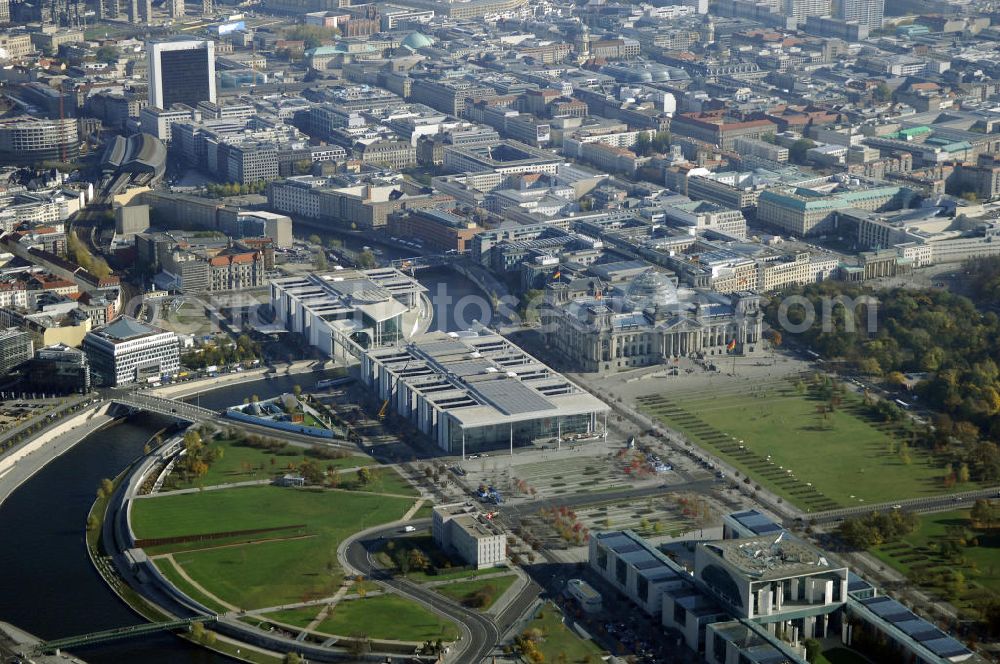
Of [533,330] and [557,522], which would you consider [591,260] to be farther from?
[557,522]

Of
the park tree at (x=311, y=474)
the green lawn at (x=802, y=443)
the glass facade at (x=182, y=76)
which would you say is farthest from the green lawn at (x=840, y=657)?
the glass facade at (x=182, y=76)

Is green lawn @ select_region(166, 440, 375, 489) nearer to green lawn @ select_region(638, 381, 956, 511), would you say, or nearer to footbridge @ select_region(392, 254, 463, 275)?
green lawn @ select_region(638, 381, 956, 511)

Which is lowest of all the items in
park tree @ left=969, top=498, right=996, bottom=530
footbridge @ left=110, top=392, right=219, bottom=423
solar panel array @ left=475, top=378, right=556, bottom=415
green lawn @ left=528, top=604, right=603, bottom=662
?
green lawn @ left=528, top=604, right=603, bottom=662

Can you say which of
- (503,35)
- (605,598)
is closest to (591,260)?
(605,598)

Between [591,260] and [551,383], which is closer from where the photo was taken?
[551,383]

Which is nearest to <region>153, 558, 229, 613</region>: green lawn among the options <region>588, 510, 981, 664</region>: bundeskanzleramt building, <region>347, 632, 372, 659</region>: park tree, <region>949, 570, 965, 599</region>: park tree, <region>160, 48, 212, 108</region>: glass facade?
<region>347, 632, 372, 659</region>: park tree

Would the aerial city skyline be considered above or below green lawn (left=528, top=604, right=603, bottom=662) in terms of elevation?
above

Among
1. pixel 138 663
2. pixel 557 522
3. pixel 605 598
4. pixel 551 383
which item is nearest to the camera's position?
pixel 138 663

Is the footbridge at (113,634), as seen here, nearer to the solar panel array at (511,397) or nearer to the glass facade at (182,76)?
the solar panel array at (511,397)
